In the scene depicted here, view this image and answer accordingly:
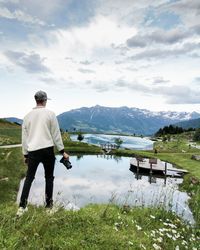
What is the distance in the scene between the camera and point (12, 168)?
39.7 meters

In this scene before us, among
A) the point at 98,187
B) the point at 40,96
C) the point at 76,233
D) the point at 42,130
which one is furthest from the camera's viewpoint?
the point at 98,187

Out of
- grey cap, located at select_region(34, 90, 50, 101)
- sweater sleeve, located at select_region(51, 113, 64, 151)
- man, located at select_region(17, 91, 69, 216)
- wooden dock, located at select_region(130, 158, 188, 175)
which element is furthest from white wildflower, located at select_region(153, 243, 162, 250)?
wooden dock, located at select_region(130, 158, 188, 175)

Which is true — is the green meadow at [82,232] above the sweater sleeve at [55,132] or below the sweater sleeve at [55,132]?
below

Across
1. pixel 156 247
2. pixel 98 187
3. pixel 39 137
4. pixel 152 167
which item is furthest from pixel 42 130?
pixel 152 167

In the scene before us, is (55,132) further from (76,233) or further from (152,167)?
(152,167)

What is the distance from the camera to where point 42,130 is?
388 inches

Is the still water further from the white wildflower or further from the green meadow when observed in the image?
the white wildflower

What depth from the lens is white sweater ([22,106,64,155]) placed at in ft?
32.3

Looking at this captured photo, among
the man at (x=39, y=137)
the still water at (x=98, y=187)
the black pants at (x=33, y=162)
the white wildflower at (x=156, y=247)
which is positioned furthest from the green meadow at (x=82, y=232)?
the still water at (x=98, y=187)

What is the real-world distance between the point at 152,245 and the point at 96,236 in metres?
1.76

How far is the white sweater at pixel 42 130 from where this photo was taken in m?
9.84

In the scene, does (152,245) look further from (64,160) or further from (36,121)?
(36,121)

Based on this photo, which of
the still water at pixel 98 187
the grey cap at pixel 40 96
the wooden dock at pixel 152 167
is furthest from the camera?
the wooden dock at pixel 152 167

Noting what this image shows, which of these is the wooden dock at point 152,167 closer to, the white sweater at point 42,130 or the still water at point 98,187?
the still water at point 98,187
